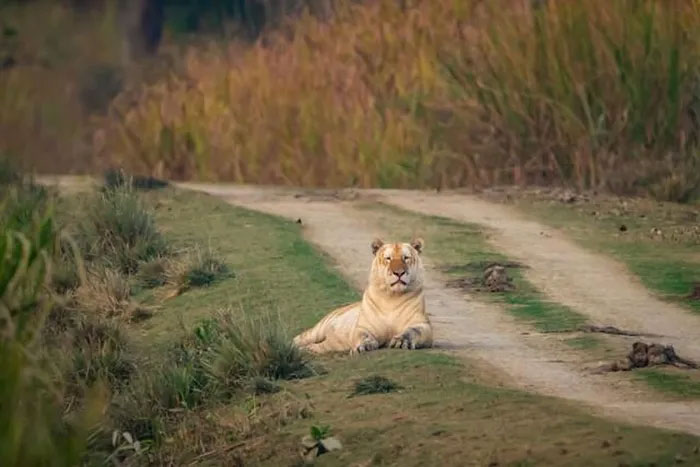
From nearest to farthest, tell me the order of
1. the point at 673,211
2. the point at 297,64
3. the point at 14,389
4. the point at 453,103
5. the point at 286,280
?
the point at 14,389 → the point at 286,280 → the point at 673,211 → the point at 453,103 → the point at 297,64

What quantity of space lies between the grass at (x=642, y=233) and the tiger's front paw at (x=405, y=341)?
2.86 metres

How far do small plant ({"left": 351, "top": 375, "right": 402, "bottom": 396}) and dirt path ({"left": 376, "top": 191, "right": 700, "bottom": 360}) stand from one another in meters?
1.90

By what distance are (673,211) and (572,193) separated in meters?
1.30

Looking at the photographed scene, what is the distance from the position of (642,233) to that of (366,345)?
6.64 meters

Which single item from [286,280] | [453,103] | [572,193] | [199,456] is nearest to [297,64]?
[453,103]

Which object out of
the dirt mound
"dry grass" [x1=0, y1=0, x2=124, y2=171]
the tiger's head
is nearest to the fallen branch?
the tiger's head

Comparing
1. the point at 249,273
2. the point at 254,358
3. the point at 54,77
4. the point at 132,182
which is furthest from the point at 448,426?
the point at 54,77

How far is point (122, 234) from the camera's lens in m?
18.0

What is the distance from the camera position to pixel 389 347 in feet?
42.0

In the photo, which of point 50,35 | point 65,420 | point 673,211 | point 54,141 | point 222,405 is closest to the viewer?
point 65,420

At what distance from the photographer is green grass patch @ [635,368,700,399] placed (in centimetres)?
1111

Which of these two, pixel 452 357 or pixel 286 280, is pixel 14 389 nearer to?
pixel 452 357

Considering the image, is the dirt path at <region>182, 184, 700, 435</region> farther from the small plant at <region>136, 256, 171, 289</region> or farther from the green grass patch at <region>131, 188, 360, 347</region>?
the small plant at <region>136, 256, 171, 289</region>

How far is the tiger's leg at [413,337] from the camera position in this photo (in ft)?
41.4
